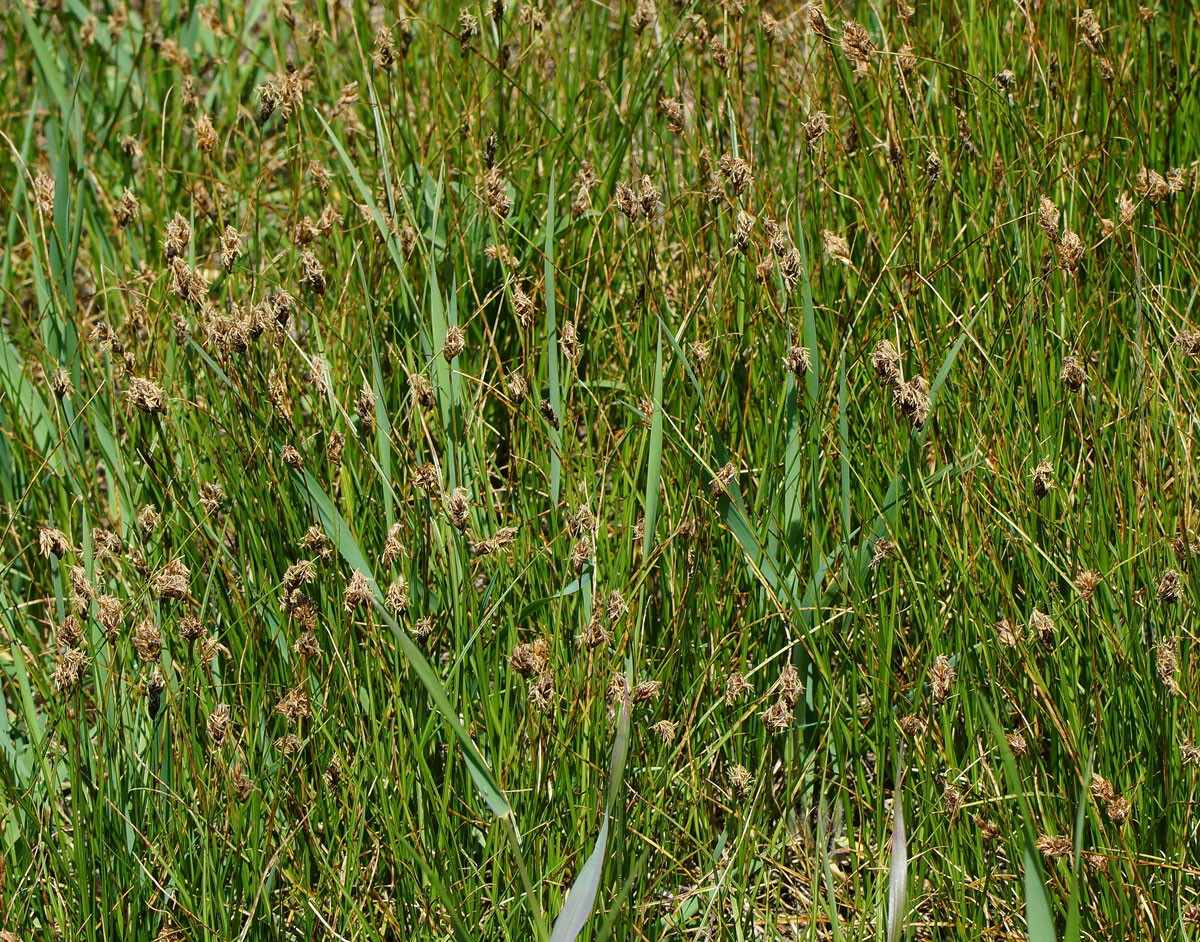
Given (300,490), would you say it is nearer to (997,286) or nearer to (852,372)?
(852,372)

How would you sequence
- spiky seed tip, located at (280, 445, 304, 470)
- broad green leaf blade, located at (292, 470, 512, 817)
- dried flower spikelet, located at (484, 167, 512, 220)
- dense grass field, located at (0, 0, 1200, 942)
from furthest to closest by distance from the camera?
dried flower spikelet, located at (484, 167, 512, 220)
spiky seed tip, located at (280, 445, 304, 470)
dense grass field, located at (0, 0, 1200, 942)
broad green leaf blade, located at (292, 470, 512, 817)

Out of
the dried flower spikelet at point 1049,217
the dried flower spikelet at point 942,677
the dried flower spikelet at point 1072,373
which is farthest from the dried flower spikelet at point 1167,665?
the dried flower spikelet at point 1049,217

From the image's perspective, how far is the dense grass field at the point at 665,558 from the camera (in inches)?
56.7

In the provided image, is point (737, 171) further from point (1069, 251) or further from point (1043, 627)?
point (1043, 627)

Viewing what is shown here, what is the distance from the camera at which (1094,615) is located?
1549 mm

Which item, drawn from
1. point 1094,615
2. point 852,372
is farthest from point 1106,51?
point 1094,615

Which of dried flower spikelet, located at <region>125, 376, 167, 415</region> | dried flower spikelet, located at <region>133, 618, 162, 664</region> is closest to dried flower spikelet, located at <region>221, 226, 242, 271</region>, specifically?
dried flower spikelet, located at <region>125, 376, 167, 415</region>

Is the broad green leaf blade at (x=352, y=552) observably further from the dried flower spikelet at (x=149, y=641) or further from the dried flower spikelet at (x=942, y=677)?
the dried flower spikelet at (x=942, y=677)

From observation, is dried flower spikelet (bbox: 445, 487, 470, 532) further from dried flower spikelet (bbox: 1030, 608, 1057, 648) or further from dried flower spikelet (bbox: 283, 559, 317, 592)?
dried flower spikelet (bbox: 1030, 608, 1057, 648)

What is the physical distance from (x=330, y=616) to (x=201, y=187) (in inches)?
59.9

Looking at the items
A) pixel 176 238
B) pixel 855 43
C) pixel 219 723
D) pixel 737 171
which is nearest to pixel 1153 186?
pixel 855 43

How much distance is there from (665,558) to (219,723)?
66 cm

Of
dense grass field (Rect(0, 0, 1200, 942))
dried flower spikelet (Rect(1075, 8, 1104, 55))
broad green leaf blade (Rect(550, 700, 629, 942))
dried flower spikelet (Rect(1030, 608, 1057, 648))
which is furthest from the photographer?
dried flower spikelet (Rect(1075, 8, 1104, 55))

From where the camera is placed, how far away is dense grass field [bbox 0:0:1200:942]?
56.7 inches
